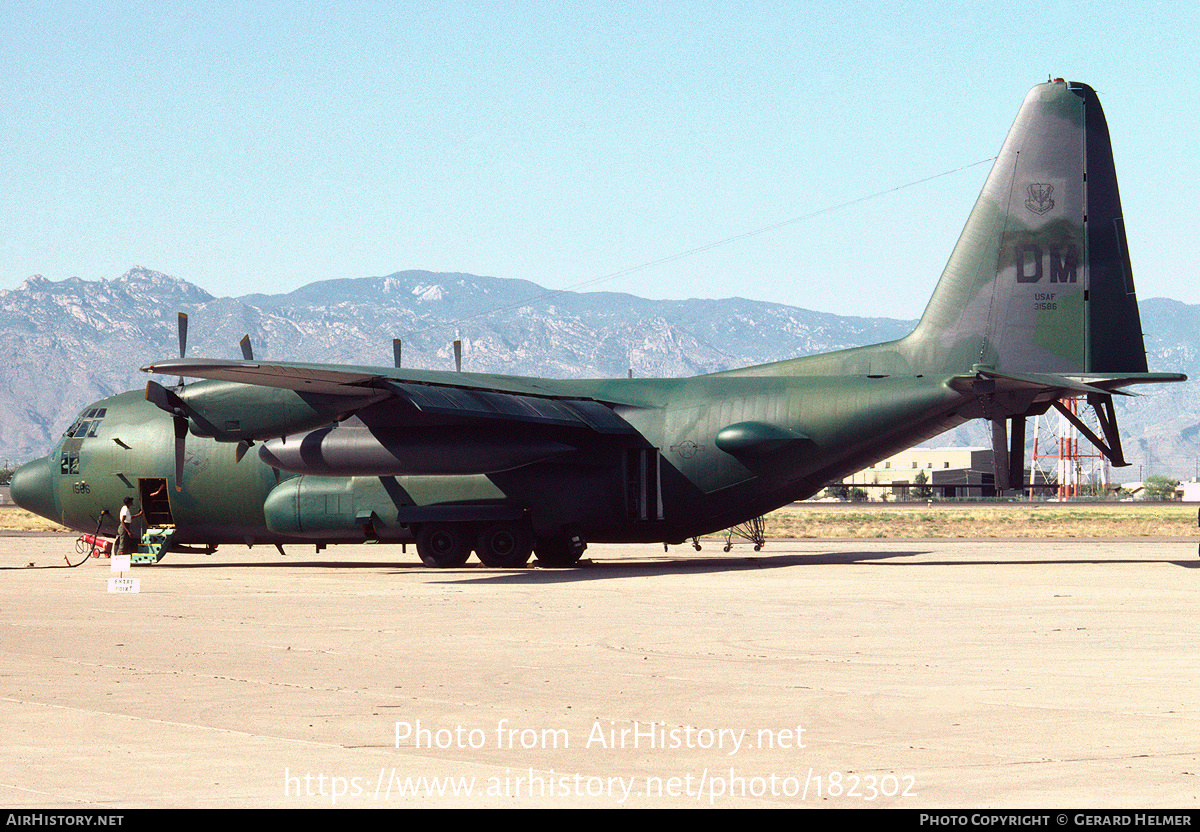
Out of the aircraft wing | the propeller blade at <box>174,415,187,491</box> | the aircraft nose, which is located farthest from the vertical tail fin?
the aircraft nose

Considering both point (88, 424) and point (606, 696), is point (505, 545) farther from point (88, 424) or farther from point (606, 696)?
point (606, 696)

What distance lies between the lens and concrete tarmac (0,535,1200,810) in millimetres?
7559

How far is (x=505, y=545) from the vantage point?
89.0 ft

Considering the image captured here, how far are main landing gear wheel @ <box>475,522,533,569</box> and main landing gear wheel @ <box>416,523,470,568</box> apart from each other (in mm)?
402

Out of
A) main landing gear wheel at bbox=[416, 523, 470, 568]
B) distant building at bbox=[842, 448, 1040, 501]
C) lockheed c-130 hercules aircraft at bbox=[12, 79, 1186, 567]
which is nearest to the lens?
lockheed c-130 hercules aircraft at bbox=[12, 79, 1186, 567]

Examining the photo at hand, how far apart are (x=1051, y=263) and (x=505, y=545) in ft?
43.5

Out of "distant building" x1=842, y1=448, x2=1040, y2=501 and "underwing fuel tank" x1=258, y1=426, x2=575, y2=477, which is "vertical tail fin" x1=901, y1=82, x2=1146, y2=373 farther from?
"distant building" x1=842, y1=448, x2=1040, y2=501

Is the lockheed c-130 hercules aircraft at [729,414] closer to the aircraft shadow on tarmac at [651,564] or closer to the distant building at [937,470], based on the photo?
the aircraft shadow on tarmac at [651,564]

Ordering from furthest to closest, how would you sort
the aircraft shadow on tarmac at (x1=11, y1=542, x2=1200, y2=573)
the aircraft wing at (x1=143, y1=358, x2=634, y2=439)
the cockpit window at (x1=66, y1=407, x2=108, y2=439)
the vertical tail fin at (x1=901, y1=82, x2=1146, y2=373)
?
the cockpit window at (x1=66, y1=407, x2=108, y2=439) < the aircraft shadow on tarmac at (x1=11, y1=542, x2=1200, y2=573) < the vertical tail fin at (x1=901, y1=82, x2=1146, y2=373) < the aircraft wing at (x1=143, y1=358, x2=634, y2=439)

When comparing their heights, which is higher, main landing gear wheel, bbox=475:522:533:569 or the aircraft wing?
the aircraft wing

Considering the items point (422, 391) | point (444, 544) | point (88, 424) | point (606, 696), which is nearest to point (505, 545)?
point (444, 544)

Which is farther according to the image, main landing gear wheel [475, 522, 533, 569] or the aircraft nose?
the aircraft nose
